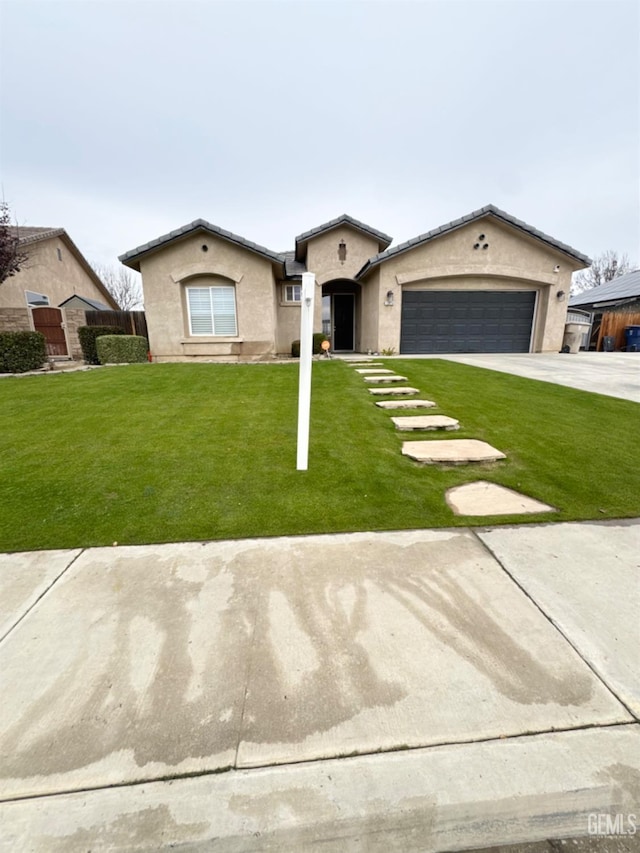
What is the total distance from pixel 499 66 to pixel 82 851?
48.2 ft

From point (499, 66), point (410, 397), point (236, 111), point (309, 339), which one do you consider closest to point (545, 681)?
point (309, 339)

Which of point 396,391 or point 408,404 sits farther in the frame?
point 396,391

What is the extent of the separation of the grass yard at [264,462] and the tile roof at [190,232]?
658 cm

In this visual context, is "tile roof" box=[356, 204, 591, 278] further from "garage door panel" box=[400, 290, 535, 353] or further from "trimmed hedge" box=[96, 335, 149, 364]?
"trimmed hedge" box=[96, 335, 149, 364]

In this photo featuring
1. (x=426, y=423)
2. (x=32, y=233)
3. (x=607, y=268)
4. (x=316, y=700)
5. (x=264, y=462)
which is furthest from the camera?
(x=607, y=268)

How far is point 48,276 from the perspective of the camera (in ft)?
59.1

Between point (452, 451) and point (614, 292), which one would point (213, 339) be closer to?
point (452, 451)

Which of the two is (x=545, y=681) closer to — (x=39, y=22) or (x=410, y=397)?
(x=410, y=397)

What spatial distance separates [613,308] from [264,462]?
2526 centimetres

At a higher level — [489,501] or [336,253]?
[336,253]

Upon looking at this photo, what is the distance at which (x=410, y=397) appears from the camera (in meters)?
6.94

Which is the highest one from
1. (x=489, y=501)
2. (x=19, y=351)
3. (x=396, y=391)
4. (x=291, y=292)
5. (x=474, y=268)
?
(x=474, y=268)

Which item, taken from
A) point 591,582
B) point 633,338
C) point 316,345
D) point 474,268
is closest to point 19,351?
point 316,345

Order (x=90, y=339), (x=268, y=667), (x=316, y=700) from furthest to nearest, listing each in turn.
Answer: (x=90, y=339)
(x=268, y=667)
(x=316, y=700)
